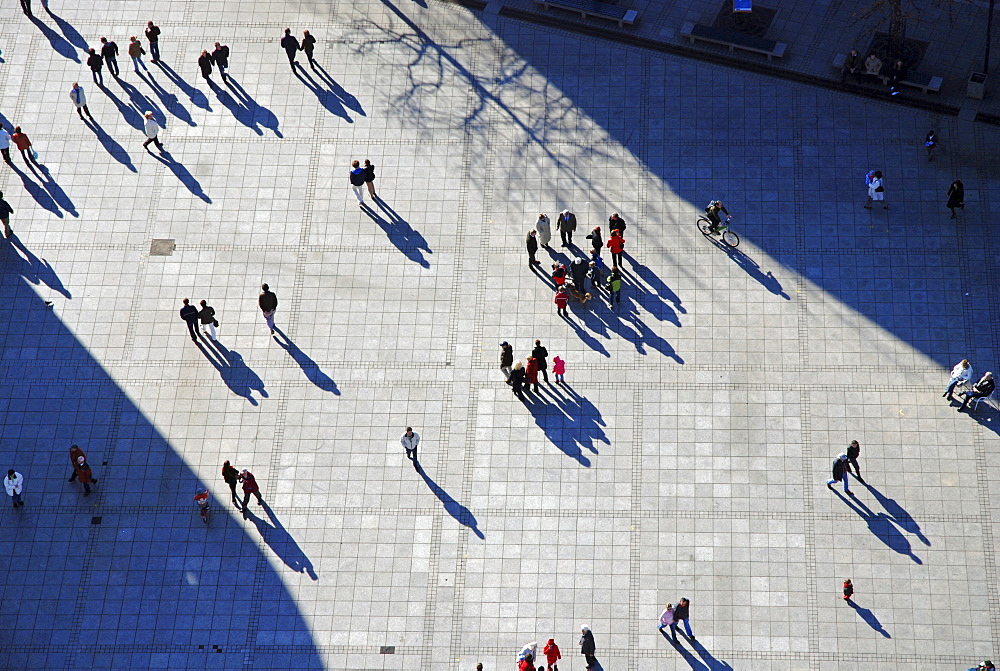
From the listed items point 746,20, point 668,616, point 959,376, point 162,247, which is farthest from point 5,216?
point 959,376

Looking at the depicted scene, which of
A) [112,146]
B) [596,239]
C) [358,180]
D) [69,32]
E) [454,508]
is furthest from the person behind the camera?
[69,32]

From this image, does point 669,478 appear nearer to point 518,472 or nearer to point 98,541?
point 518,472

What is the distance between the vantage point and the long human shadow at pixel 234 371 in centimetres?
4659

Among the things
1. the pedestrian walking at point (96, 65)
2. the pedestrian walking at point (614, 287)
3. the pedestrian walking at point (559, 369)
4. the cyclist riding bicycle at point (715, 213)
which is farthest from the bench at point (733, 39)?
the pedestrian walking at point (96, 65)

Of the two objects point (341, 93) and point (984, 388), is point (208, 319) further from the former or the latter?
point (984, 388)

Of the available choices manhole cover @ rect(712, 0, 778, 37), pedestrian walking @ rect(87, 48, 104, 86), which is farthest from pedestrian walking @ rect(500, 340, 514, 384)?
pedestrian walking @ rect(87, 48, 104, 86)

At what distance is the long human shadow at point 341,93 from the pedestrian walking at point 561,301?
11942mm

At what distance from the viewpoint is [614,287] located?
155ft

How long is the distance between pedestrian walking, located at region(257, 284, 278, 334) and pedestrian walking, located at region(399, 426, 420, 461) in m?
6.69

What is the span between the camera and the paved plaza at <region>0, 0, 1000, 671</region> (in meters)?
41.7

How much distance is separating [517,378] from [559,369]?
1.43m

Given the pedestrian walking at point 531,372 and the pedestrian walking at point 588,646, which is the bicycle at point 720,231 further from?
the pedestrian walking at point 588,646

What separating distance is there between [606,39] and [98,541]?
27.8 meters

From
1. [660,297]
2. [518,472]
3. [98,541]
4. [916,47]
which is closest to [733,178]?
[660,297]
